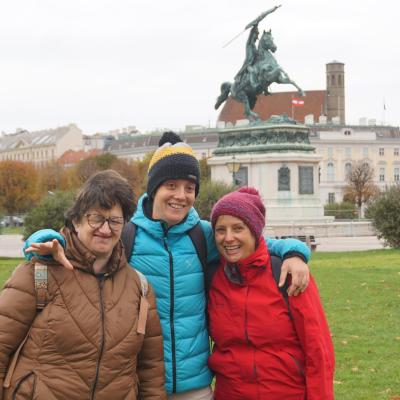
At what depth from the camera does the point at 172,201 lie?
4.70 meters

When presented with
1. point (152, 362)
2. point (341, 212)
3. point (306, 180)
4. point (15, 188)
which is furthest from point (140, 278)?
point (15, 188)

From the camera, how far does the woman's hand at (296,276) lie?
446 centimetres

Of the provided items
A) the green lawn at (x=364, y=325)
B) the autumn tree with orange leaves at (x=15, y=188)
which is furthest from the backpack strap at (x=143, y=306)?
the autumn tree with orange leaves at (x=15, y=188)

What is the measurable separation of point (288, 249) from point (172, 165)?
759 millimetres

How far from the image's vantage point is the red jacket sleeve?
446 centimetres

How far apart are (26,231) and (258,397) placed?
27.6 m

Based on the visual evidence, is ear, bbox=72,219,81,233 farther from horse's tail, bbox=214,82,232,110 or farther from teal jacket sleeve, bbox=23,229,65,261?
horse's tail, bbox=214,82,232,110

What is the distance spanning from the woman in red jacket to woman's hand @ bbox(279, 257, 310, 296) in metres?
0.05

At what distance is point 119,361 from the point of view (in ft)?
13.5

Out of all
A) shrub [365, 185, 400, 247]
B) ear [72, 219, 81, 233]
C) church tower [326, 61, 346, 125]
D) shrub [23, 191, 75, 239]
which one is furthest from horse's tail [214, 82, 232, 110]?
church tower [326, 61, 346, 125]

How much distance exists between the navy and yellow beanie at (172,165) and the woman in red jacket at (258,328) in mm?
260

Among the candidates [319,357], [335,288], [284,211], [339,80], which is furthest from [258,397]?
[339,80]

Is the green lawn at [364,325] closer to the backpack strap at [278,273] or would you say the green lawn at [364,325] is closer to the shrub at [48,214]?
the backpack strap at [278,273]

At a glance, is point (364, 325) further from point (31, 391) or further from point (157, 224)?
point (31, 391)
